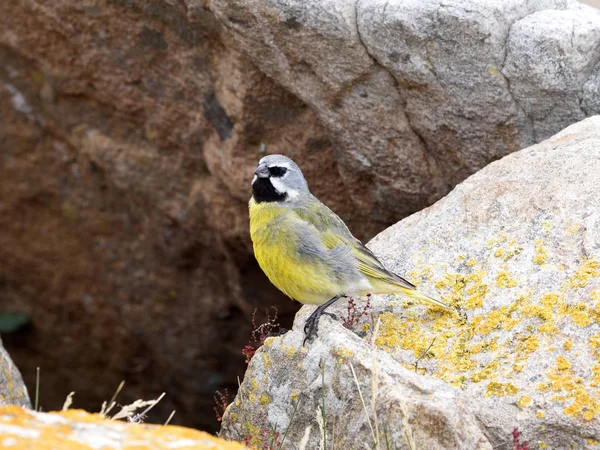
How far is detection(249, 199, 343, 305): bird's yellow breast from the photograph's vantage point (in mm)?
5254

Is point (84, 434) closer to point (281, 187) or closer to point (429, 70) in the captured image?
point (281, 187)

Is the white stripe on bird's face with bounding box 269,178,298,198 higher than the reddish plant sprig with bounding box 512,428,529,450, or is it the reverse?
the white stripe on bird's face with bounding box 269,178,298,198

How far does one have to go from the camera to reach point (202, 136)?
25.5ft

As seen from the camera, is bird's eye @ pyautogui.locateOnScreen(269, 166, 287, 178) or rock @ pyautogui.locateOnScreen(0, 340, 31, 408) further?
bird's eye @ pyautogui.locateOnScreen(269, 166, 287, 178)

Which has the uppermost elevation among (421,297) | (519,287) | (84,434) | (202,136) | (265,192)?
(202,136)

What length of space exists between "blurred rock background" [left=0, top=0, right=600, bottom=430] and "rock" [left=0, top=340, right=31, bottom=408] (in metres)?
2.81

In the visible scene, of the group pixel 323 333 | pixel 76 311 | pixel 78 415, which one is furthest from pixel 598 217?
pixel 76 311

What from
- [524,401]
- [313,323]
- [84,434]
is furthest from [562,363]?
[84,434]

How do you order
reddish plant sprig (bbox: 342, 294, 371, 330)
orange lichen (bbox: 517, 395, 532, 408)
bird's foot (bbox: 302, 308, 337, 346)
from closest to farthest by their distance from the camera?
orange lichen (bbox: 517, 395, 532, 408), bird's foot (bbox: 302, 308, 337, 346), reddish plant sprig (bbox: 342, 294, 371, 330)

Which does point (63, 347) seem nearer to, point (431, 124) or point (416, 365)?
point (431, 124)

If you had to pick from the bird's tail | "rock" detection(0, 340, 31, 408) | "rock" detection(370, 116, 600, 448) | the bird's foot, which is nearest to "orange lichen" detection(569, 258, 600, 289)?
"rock" detection(370, 116, 600, 448)

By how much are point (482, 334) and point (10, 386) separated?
9.55ft

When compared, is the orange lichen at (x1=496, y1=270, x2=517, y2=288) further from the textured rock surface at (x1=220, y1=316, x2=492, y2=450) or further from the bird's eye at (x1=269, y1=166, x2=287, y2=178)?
the bird's eye at (x1=269, y1=166, x2=287, y2=178)

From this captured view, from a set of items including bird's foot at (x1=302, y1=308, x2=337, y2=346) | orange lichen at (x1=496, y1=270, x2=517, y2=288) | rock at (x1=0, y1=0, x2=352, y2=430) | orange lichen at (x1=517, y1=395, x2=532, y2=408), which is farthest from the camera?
rock at (x1=0, y1=0, x2=352, y2=430)
